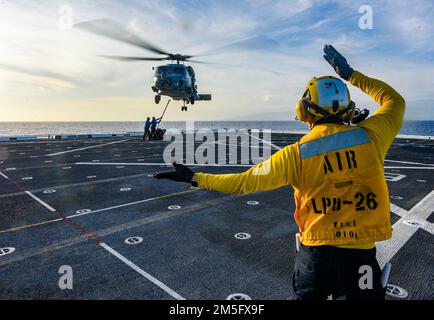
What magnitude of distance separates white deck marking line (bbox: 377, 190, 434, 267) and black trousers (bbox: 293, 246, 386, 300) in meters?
3.31

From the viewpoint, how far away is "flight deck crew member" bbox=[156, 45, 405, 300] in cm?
241

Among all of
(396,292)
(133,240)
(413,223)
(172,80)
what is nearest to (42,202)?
(133,240)

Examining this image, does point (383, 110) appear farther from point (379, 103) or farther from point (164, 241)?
point (164, 241)

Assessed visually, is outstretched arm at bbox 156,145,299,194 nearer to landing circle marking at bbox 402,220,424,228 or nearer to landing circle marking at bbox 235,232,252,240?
landing circle marking at bbox 235,232,252,240

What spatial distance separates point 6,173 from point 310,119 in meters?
16.4

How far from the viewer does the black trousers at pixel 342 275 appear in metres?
2.44

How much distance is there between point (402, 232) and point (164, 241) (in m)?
5.69

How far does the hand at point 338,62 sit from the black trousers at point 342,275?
1.89m

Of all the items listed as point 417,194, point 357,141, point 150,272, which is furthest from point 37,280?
point 417,194

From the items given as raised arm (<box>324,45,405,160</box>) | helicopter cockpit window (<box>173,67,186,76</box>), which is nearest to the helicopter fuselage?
helicopter cockpit window (<box>173,67,186,76</box>)

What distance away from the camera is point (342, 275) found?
247 cm

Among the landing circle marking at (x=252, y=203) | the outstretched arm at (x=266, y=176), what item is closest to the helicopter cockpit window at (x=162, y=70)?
the landing circle marking at (x=252, y=203)
